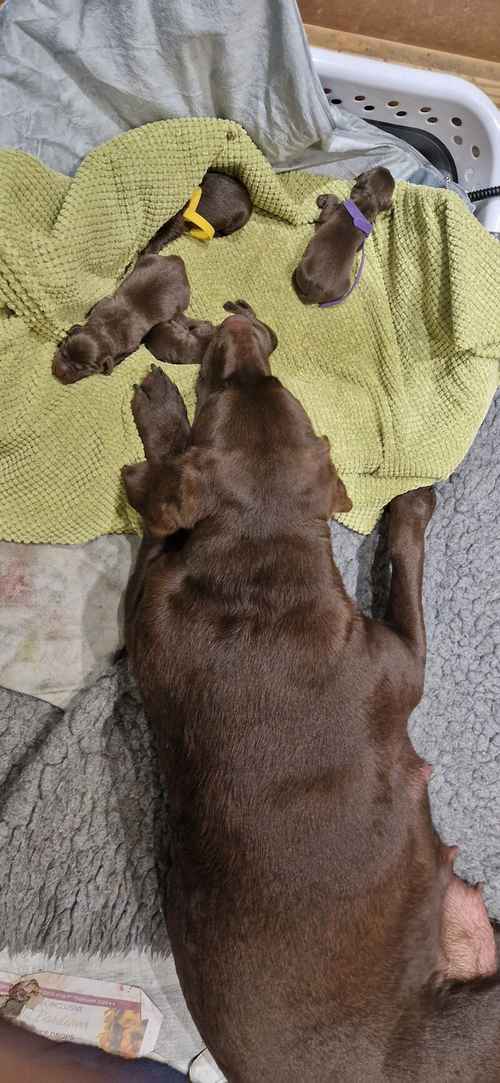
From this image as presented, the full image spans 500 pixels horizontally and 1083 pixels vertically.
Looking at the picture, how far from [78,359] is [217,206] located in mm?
545

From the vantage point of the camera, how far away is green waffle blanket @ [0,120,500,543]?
1.91 meters

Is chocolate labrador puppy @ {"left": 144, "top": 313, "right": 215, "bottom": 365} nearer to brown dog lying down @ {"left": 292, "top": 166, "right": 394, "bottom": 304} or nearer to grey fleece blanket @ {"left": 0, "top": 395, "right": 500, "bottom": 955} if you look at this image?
brown dog lying down @ {"left": 292, "top": 166, "right": 394, "bottom": 304}

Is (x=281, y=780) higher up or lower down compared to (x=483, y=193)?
lower down

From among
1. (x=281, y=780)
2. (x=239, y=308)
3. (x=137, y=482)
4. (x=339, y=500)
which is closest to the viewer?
(x=281, y=780)

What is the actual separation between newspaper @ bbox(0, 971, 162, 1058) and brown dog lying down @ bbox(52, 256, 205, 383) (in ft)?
4.67

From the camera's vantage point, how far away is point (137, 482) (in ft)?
5.86

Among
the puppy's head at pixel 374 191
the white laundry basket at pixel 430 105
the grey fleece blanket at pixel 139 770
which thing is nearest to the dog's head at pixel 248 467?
the grey fleece blanket at pixel 139 770

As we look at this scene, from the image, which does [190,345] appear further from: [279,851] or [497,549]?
[279,851]

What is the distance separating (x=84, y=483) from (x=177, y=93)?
Answer: 0.92 m

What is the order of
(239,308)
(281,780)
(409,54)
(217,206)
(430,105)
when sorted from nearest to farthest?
(281,780)
(239,308)
(217,206)
(430,105)
(409,54)

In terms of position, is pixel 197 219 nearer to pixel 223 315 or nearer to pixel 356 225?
pixel 223 315

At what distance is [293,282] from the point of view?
220 cm

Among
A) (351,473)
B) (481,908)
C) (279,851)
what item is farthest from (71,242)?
(481,908)

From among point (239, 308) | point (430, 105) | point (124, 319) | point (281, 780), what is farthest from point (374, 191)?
point (281, 780)
